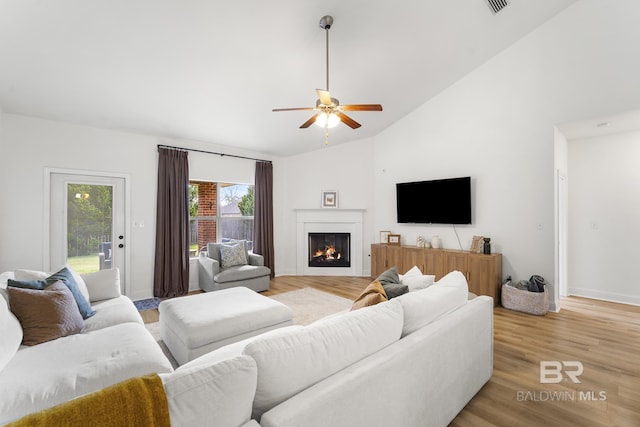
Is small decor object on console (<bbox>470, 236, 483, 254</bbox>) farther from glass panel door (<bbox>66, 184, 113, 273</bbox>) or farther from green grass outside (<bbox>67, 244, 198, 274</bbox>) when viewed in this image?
green grass outside (<bbox>67, 244, 198, 274</bbox>)

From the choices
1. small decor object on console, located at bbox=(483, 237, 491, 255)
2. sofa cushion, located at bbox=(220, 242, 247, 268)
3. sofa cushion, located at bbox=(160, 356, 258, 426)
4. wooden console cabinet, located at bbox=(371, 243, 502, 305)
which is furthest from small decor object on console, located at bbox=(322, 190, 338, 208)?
sofa cushion, located at bbox=(160, 356, 258, 426)

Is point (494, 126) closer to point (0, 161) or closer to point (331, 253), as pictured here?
point (331, 253)

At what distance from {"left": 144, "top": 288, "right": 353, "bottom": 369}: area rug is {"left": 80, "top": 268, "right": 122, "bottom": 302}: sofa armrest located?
608 mm

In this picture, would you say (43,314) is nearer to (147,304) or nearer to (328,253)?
(147,304)

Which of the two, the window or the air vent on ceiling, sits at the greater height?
the air vent on ceiling

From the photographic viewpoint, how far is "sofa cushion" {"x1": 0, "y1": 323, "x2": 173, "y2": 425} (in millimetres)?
1389

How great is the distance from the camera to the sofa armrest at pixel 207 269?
4602 millimetres

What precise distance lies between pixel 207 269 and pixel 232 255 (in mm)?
Answer: 440

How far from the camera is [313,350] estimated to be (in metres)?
1.18

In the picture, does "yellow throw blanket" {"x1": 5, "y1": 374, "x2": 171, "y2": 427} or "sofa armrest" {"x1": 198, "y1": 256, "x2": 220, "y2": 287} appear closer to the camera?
"yellow throw blanket" {"x1": 5, "y1": 374, "x2": 171, "y2": 427}

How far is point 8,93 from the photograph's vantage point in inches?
123

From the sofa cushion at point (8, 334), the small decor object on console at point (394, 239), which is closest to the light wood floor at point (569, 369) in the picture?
the sofa cushion at point (8, 334)

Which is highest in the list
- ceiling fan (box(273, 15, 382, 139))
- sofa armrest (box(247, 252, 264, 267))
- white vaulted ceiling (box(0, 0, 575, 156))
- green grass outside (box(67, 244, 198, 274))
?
white vaulted ceiling (box(0, 0, 575, 156))

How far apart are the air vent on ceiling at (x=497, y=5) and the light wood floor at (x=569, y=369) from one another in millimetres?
3618
